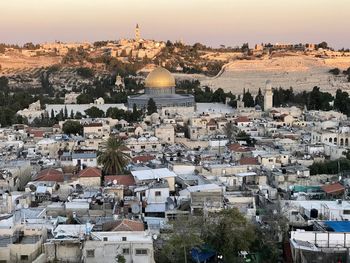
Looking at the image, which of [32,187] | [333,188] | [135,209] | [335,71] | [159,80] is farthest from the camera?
[335,71]

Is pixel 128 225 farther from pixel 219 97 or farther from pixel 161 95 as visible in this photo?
pixel 219 97

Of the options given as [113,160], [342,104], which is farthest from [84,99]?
[113,160]

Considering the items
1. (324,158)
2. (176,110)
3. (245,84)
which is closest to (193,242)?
(324,158)

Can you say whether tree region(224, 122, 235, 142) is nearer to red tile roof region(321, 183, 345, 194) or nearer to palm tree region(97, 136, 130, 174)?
palm tree region(97, 136, 130, 174)

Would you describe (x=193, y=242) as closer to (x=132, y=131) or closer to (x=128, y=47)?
(x=132, y=131)

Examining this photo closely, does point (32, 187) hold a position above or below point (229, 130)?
above

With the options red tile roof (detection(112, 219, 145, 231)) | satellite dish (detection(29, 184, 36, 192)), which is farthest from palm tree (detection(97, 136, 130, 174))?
red tile roof (detection(112, 219, 145, 231))

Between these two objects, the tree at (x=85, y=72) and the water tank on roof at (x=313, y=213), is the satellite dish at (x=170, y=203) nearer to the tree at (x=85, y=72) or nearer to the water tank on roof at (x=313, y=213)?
the water tank on roof at (x=313, y=213)
